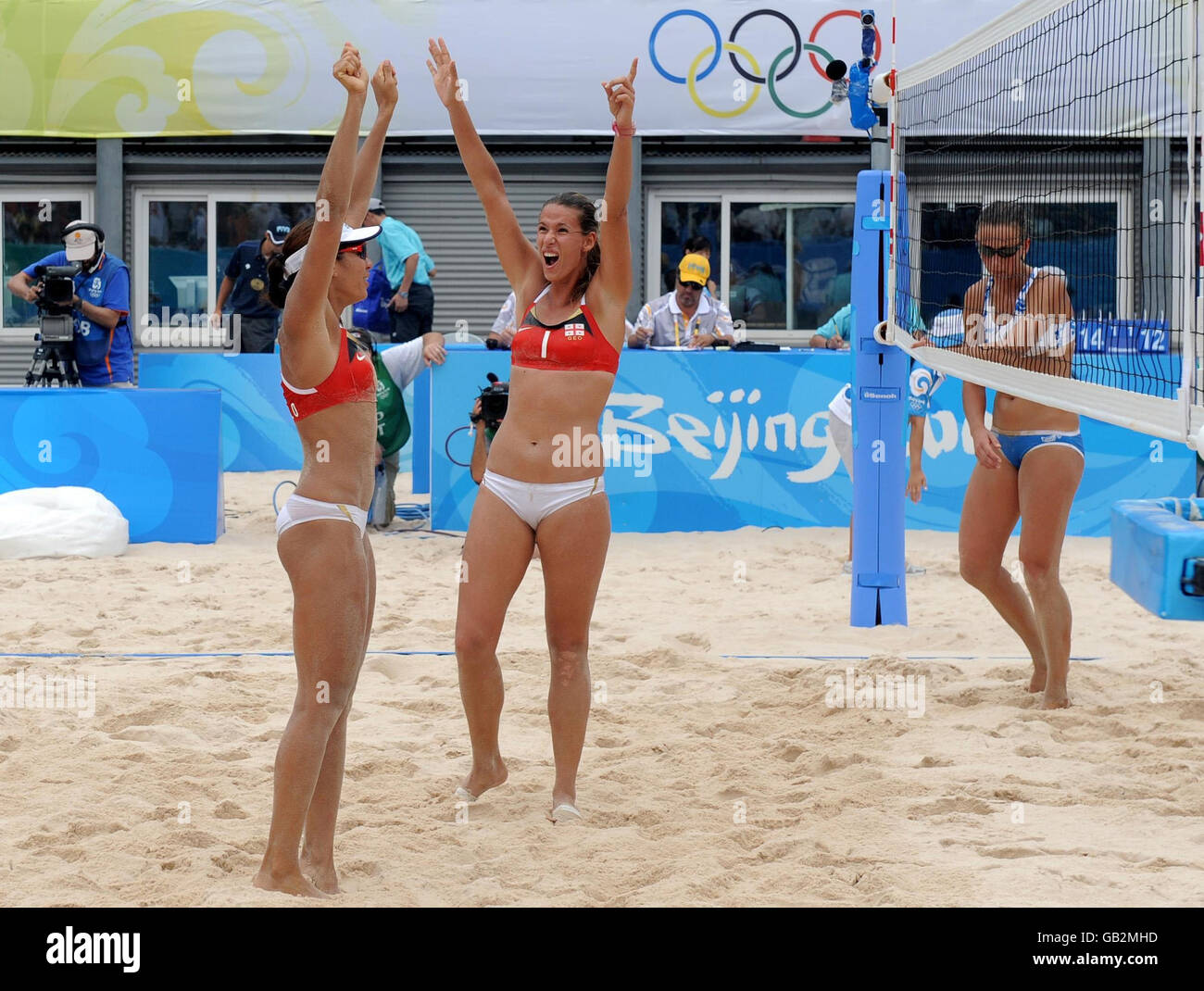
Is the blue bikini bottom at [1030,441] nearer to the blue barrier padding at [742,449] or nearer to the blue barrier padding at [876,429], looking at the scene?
the blue barrier padding at [876,429]

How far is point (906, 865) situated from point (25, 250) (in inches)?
549

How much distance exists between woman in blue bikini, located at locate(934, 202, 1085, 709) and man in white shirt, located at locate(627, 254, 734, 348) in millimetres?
4798

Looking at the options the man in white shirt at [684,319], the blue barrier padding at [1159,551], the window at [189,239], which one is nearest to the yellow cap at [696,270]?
the man in white shirt at [684,319]

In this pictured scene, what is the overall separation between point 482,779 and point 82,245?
22.1ft

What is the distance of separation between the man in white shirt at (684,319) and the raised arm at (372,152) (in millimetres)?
6377

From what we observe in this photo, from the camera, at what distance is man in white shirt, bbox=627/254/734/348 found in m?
10.0

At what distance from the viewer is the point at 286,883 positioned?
3.21 meters

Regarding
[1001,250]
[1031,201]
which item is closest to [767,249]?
[1031,201]

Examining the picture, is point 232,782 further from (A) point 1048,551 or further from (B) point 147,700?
(A) point 1048,551

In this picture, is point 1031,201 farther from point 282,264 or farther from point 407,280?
point 282,264

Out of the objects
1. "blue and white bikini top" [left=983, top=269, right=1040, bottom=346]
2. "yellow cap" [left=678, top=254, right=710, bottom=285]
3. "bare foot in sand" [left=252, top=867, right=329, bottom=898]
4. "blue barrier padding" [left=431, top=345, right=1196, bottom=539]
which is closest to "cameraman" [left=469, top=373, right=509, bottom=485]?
→ "blue barrier padding" [left=431, top=345, right=1196, bottom=539]

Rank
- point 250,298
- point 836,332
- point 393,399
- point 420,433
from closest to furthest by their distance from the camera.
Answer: point 393,399 < point 836,332 < point 420,433 < point 250,298

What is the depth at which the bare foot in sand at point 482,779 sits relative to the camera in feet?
13.8
